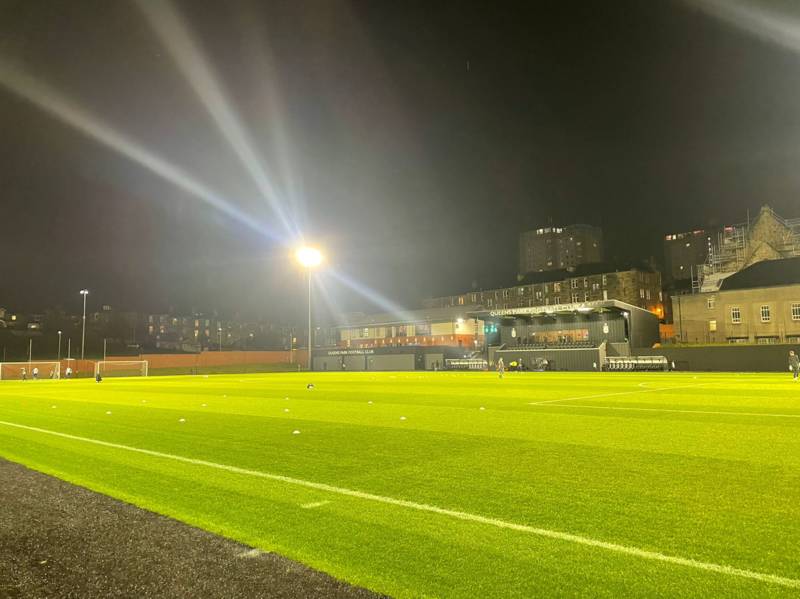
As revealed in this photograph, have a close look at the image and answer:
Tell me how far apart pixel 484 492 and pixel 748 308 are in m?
71.2

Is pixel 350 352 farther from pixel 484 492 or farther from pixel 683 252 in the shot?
pixel 683 252

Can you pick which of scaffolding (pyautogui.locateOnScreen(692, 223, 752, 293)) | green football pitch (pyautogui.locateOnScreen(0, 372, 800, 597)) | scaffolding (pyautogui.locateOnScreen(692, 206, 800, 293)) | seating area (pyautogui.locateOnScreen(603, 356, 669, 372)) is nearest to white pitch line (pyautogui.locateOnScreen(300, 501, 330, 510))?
green football pitch (pyautogui.locateOnScreen(0, 372, 800, 597))

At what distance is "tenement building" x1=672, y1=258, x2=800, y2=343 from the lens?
61.1 m

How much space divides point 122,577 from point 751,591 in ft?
13.7

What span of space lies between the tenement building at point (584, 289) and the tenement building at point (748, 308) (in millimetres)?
29363

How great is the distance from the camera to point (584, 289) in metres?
108

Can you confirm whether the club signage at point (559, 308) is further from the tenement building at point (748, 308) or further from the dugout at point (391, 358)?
the tenement building at point (748, 308)

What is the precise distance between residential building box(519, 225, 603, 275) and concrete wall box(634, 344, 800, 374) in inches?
4727

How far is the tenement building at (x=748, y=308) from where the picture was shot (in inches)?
2406

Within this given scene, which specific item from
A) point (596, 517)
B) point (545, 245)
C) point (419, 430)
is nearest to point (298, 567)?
point (596, 517)

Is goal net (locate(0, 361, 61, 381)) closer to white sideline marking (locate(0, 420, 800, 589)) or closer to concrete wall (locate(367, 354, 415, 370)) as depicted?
concrete wall (locate(367, 354, 415, 370))

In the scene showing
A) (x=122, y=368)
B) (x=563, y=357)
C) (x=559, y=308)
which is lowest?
(x=122, y=368)

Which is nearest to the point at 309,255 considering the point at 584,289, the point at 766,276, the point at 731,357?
the point at 731,357

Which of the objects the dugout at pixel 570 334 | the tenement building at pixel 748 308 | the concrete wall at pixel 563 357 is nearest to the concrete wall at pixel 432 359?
the dugout at pixel 570 334
